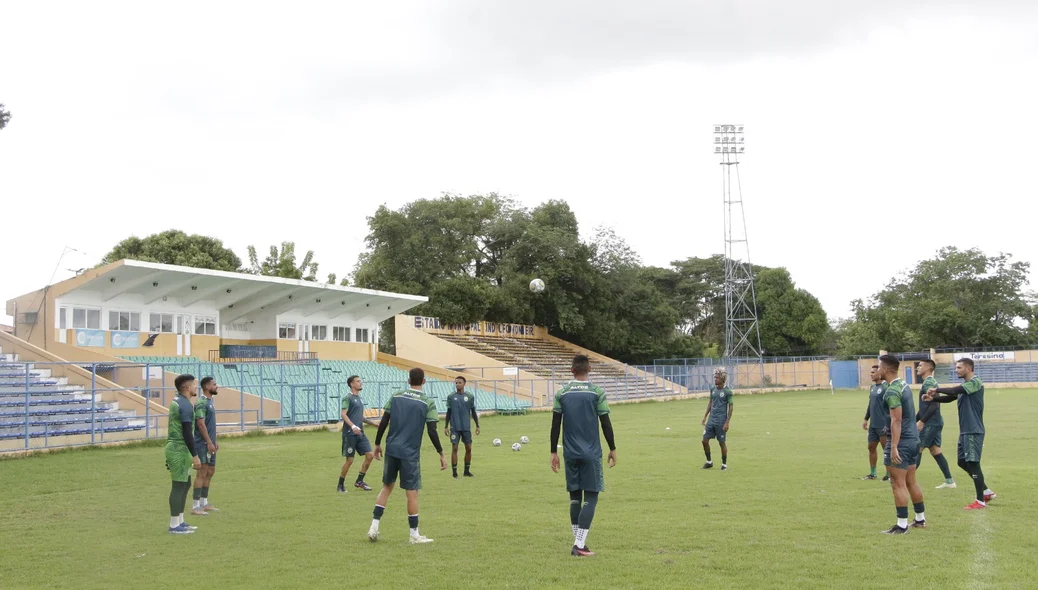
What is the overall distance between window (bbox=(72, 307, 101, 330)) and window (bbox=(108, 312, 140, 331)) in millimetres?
558

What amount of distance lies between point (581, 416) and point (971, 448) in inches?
225

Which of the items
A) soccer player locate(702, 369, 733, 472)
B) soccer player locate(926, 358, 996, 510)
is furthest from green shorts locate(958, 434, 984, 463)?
soccer player locate(702, 369, 733, 472)

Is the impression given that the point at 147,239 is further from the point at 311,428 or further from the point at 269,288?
the point at 311,428

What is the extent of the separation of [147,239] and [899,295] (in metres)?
58.2

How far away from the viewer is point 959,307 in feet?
236

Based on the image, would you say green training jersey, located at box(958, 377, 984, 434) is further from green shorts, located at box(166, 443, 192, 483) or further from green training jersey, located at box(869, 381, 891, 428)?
green shorts, located at box(166, 443, 192, 483)

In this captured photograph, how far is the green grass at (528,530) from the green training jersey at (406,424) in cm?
102

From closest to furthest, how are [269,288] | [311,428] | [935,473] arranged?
[935,473] < [311,428] < [269,288]

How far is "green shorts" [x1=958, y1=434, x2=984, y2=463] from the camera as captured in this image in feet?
37.8

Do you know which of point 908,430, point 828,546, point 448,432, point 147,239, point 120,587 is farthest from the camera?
point 147,239

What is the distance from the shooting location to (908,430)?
33.0ft

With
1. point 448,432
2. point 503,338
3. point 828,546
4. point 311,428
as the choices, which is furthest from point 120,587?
point 503,338

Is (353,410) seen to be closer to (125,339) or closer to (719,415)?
(719,415)

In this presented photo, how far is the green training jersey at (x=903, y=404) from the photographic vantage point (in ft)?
32.7
